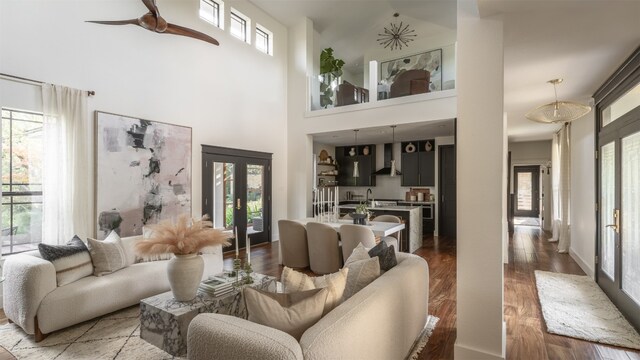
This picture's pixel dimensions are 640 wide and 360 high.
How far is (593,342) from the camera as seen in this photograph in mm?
2648

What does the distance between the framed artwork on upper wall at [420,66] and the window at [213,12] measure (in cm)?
367

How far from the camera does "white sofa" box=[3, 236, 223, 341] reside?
2580 mm

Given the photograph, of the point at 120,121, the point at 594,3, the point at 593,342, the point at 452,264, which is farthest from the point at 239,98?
the point at 593,342

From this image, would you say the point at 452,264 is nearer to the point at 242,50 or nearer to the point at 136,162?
the point at 136,162

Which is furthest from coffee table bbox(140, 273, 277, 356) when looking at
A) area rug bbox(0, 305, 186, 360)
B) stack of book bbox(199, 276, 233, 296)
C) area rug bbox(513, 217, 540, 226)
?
area rug bbox(513, 217, 540, 226)

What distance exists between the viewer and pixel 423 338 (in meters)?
2.63

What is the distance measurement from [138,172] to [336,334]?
14.6ft

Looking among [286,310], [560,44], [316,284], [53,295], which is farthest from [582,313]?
[53,295]

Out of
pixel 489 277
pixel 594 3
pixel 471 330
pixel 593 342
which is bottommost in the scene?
pixel 593 342

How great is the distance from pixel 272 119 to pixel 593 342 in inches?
254

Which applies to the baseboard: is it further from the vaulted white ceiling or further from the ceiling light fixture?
the vaulted white ceiling

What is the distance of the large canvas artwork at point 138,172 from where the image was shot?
14.1 ft

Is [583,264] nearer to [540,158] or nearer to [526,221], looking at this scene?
[540,158]

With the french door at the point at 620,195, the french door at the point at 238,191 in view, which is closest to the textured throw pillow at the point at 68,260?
the french door at the point at 238,191
